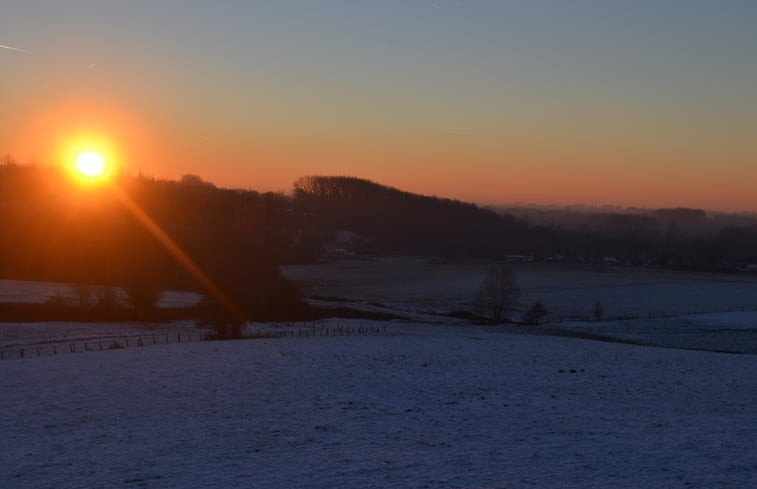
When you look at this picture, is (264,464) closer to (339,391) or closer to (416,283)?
(339,391)

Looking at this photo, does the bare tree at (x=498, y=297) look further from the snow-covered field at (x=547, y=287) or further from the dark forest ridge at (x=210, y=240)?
the dark forest ridge at (x=210, y=240)

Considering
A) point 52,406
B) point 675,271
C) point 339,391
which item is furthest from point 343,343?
point 675,271

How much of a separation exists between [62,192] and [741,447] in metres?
170

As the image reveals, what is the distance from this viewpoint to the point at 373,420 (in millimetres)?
19703

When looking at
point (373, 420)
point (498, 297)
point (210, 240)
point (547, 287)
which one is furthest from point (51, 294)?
point (547, 287)

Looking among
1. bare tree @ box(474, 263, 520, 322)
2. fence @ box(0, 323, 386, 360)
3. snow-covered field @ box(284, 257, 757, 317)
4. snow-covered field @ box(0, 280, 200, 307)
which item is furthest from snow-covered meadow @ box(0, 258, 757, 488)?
snow-covered field @ box(284, 257, 757, 317)

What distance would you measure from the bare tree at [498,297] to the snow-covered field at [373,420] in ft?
144

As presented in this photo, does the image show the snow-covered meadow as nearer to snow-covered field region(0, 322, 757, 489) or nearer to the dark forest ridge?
snow-covered field region(0, 322, 757, 489)

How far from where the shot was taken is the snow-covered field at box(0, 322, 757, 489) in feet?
48.6

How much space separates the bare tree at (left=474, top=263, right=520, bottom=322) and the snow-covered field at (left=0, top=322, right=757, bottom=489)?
43777 millimetres

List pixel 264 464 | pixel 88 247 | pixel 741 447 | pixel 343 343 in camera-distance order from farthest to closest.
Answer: pixel 88 247
pixel 343 343
pixel 741 447
pixel 264 464

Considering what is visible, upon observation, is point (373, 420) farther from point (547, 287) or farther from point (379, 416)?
point (547, 287)

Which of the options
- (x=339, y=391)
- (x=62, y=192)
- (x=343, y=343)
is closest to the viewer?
(x=339, y=391)

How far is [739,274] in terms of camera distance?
134 metres
